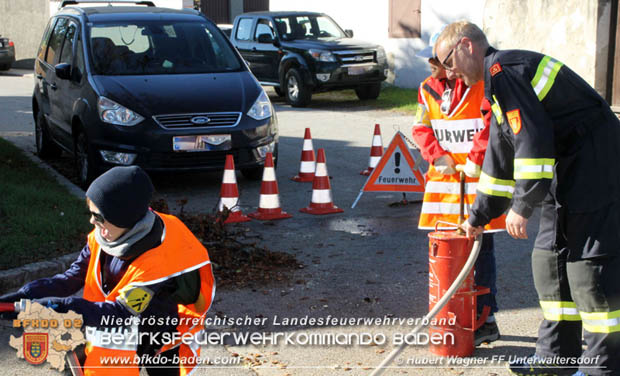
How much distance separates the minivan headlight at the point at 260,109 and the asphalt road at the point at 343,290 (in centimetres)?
86

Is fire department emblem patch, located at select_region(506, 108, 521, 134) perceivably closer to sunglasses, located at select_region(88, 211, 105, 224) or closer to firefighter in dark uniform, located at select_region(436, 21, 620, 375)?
firefighter in dark uniform, located at select_region(436, 21, 620, 375)

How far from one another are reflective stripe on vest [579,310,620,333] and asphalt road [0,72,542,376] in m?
0.77

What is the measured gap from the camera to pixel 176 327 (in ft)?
10.6

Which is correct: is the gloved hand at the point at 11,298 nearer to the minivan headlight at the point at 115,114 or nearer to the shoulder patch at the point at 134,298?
the shoulder patch at the point at 134,298

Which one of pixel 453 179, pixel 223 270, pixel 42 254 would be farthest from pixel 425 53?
pixel 42 254

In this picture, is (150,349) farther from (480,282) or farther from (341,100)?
(341,100)

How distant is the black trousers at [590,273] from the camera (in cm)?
376

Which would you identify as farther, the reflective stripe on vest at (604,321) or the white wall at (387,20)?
the white wall at (387,20)

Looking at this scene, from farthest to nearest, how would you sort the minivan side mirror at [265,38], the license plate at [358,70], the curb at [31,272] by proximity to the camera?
1. the minivan side mirror at [265,38]
2. the license plate at [358,70]
3. the curb at [31,272]

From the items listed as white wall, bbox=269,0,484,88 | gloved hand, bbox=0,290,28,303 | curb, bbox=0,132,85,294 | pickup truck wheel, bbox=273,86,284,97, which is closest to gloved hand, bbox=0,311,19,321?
gloved hand, bbox=0,290,28,303

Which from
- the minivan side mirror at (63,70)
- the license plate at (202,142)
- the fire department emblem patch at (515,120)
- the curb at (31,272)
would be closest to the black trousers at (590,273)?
the fire department emblem patch at (515,120)

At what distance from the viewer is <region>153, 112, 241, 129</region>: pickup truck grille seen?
8688 millimetres

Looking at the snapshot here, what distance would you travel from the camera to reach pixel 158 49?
380 inches

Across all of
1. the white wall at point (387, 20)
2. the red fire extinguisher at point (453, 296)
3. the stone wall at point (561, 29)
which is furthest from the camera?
the white wall at point (387, 20)
